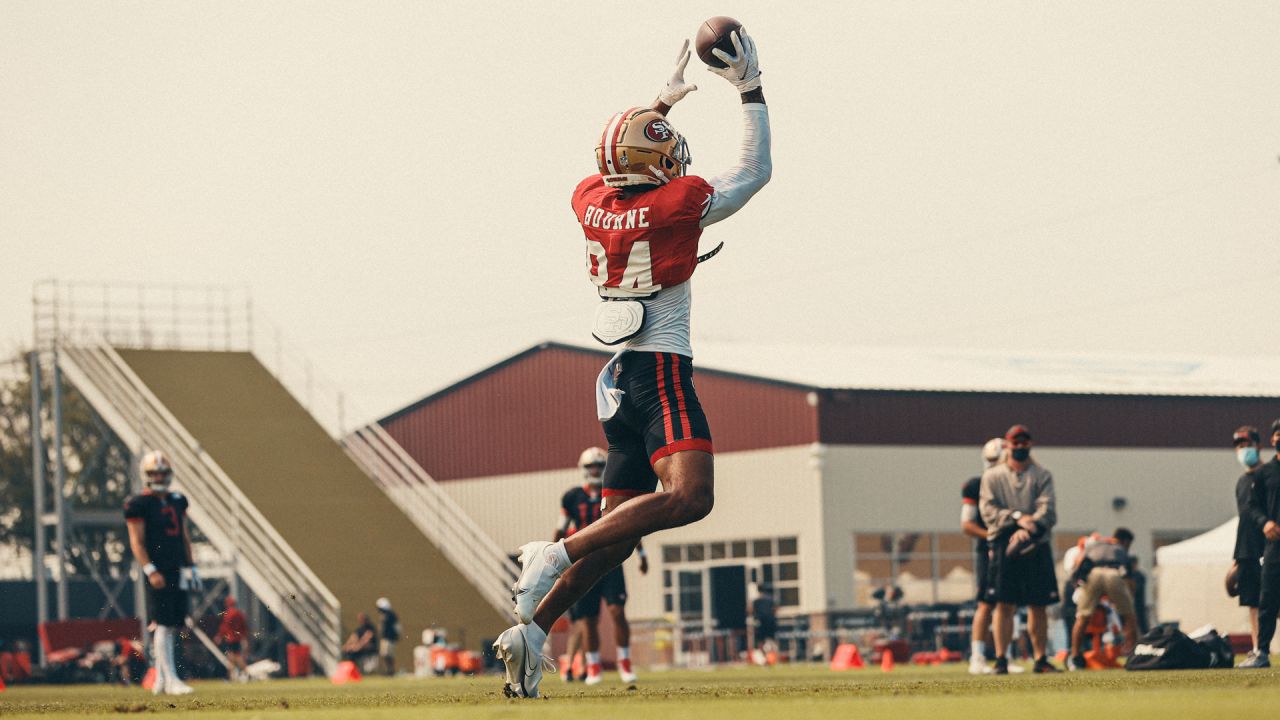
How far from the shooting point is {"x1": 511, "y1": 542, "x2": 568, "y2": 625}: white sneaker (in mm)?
8562

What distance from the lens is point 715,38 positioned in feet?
29.8

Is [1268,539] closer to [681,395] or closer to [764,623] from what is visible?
[681,395]

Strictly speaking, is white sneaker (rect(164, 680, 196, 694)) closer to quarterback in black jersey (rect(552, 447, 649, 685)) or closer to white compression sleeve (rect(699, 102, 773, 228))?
quarterback in black jersey (rect(552, 447, 649, 685))

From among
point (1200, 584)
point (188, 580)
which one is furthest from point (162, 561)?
point (1200, 584)

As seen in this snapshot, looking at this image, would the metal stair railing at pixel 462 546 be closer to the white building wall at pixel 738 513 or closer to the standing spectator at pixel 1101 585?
the white building wall at pixel 738 513

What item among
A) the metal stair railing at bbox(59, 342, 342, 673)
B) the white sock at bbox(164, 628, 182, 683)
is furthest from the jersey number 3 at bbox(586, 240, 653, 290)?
the metal stair railing at bbox(59, 342, 342, 673)

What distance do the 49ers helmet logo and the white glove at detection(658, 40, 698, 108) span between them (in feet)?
0.79

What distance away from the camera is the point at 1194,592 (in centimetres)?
3731

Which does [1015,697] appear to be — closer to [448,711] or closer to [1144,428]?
[448,711]

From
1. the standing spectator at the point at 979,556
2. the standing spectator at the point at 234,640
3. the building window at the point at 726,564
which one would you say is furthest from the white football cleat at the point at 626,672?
the building window at the point at 726,564

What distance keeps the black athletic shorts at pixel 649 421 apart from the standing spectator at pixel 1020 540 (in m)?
7.06

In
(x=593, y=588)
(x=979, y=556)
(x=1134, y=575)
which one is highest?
(x=979, y=556)

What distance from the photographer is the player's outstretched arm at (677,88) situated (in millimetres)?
9359

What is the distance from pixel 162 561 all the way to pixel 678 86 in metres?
8.30
